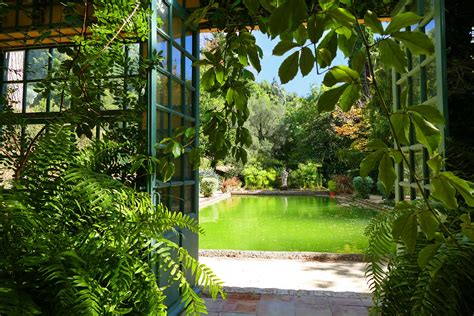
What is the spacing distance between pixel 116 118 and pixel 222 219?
5.81 metres

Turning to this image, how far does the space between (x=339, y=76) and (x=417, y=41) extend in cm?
9

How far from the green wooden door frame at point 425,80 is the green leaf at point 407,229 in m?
1.20

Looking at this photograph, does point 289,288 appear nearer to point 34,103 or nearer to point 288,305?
point 288,305

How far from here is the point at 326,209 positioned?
8.99m

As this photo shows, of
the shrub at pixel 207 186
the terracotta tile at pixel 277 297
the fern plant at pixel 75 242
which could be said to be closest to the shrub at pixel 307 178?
the shrub at pixel 207 186

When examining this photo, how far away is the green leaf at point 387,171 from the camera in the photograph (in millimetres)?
404

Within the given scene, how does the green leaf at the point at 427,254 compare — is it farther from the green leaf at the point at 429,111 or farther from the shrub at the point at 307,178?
the shrub at the point at 307,178

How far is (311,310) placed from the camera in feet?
8.21

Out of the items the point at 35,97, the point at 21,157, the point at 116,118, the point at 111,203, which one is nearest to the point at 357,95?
the point at 111,203

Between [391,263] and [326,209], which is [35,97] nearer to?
[391,263]

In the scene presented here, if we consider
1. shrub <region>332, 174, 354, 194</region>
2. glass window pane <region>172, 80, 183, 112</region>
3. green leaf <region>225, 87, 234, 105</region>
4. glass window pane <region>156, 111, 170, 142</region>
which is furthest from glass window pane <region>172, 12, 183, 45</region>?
shrub <region>332, 174, 354, 194</region>

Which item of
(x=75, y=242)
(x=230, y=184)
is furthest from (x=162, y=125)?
(x=230, y=184)

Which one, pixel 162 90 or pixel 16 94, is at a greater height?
pixel 16 94

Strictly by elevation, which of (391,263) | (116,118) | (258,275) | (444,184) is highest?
(116,118)
